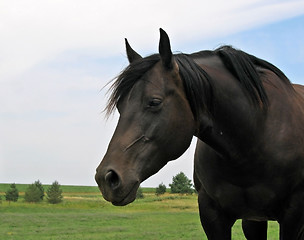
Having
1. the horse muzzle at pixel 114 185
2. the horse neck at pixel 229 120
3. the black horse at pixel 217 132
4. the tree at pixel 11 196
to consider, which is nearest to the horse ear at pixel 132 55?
the black horse at pixel 217 132

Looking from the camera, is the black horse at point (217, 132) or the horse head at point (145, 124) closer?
the horse head at point (145, 124)

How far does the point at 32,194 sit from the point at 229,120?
37.5 m

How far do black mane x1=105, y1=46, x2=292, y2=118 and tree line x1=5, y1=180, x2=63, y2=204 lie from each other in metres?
36.2

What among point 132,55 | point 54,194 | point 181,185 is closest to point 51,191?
point 54,194

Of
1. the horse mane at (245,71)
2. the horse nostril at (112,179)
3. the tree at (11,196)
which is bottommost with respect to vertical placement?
the tree at (11,196)

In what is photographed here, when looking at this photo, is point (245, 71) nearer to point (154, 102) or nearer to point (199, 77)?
point (199, 77)

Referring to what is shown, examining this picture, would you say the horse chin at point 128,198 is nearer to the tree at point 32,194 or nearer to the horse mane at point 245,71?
the horse mane at point 245,71

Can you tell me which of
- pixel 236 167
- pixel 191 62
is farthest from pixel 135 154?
pixel 236 167

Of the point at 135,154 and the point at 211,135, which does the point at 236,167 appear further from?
the point at 135,154

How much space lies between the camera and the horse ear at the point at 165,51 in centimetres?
367

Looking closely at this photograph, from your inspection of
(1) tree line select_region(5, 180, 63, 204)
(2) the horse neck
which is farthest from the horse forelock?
(1) tree line select_region(5, 180, 63, 204)

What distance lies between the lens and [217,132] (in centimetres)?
415

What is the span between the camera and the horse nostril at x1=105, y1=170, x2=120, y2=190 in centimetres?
333

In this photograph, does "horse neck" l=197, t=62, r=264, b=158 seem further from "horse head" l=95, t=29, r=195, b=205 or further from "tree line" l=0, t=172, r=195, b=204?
"tree line" l=0, t=172, r=195, b=204
